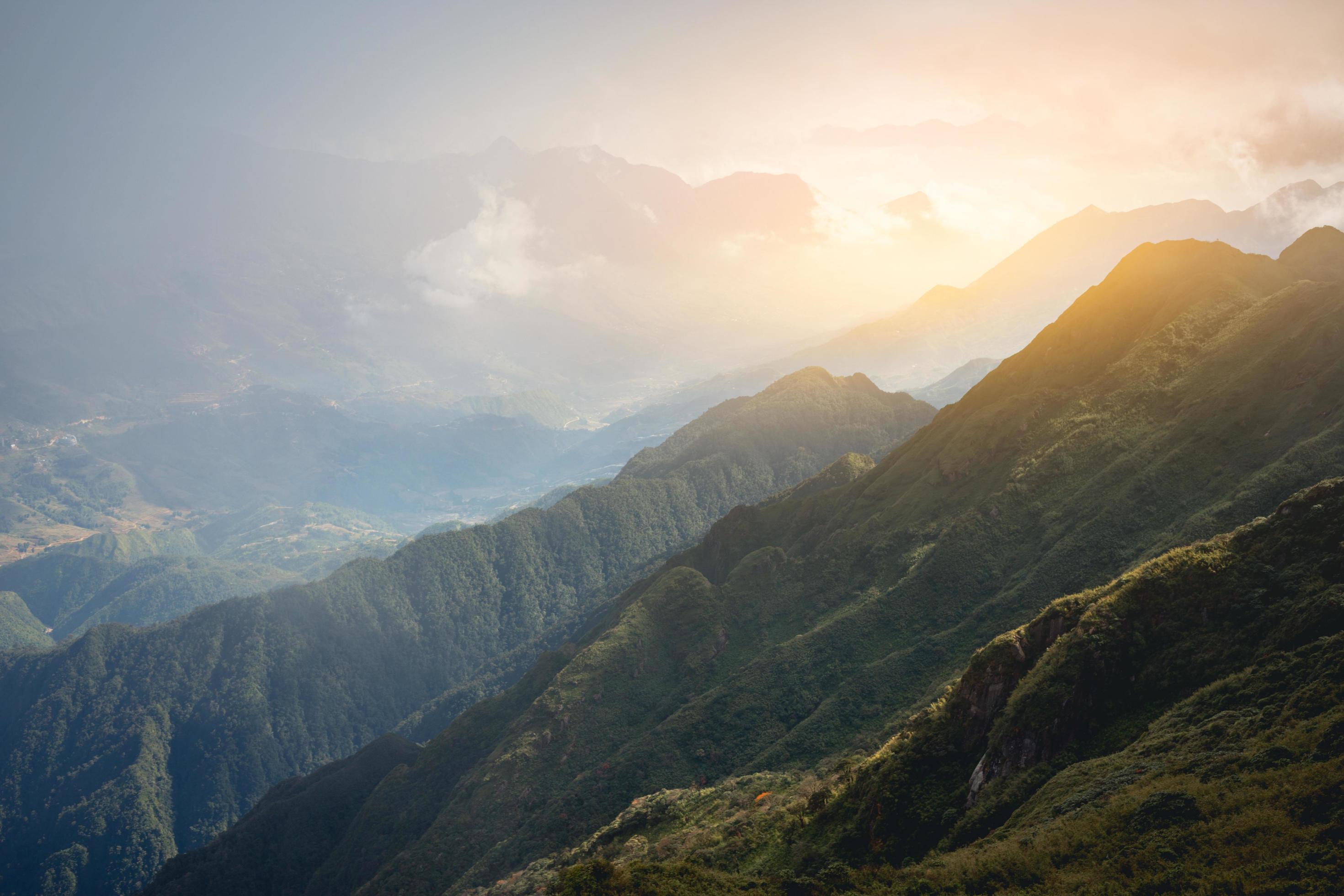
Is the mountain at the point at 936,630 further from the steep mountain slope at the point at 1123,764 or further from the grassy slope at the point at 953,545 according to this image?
the grassy slope at the point at 953,545

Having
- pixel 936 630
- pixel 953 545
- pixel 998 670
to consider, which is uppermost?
pixel 953 545

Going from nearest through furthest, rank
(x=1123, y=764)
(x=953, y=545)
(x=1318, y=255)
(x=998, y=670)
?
(x=1123, y=764) < (x=998, y=670) < (x=953, y=545) < (x=1318, y=255)

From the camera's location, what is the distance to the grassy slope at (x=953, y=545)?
293 ft

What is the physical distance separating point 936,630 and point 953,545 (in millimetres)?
15819

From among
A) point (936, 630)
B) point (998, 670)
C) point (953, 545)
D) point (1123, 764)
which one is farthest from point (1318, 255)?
point (1123, 764)

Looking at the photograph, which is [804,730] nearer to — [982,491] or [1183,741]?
[982,491]

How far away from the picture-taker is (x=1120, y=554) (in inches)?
3381

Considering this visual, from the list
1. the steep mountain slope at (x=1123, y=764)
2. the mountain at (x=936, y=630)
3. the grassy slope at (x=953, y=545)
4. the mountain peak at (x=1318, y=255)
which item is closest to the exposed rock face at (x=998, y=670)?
the steep mountain slope at (x=1123, y=764)

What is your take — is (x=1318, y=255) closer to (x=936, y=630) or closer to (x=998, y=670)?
(x=936, y=630)

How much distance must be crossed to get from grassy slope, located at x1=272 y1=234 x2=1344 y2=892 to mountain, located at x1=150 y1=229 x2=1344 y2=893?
20.1 inches

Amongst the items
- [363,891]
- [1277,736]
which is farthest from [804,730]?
[363,891]

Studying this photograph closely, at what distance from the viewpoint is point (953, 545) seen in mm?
109500

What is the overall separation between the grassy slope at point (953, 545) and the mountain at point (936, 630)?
0.51 metres

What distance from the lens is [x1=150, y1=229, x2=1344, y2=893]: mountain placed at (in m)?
48.8
